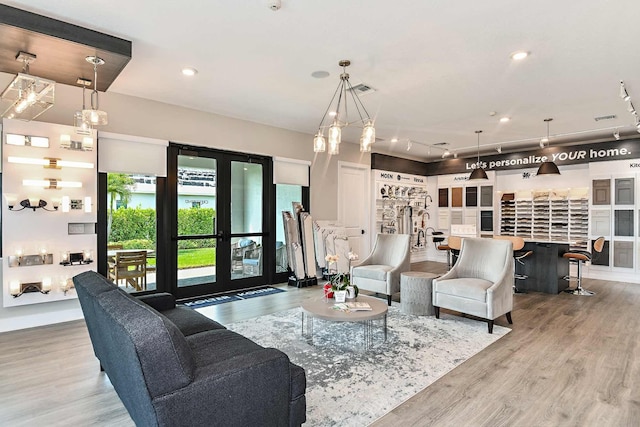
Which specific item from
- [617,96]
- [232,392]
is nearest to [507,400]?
[232,392]

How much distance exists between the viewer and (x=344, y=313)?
350 centimetres

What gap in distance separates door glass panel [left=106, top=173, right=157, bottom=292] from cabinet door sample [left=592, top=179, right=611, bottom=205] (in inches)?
338

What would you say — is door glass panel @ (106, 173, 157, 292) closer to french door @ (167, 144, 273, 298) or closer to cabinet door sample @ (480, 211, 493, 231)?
french door @ (167, 144, 273, 298)

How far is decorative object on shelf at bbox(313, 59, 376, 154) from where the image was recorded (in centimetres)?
368

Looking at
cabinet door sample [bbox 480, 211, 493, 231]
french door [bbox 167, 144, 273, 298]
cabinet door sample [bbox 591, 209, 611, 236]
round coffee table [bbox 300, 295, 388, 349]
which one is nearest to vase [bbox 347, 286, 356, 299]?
round coffee table [bbox 300, 295, 388, 349]

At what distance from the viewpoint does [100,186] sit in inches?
194

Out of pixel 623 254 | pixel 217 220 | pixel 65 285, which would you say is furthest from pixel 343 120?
pixel 623 254

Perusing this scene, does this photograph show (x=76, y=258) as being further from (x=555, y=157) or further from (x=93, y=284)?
(x=555, y=157)

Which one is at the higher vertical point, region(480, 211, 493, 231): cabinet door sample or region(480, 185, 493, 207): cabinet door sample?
region(480, 185, 493, 207): cabinet door sample

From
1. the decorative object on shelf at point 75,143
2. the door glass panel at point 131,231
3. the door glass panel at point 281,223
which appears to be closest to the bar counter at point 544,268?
the door glass panel at point 281,223

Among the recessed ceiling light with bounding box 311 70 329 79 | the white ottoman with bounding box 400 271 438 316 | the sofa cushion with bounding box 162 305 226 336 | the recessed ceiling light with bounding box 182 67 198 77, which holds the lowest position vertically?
the white ottoman with bounding box 400 271 438 316

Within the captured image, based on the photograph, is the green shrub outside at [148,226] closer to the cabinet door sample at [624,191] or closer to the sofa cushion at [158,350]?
the sofa cushion at [158,350]

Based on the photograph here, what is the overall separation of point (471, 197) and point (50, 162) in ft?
30.3

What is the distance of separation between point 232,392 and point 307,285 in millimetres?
5096
